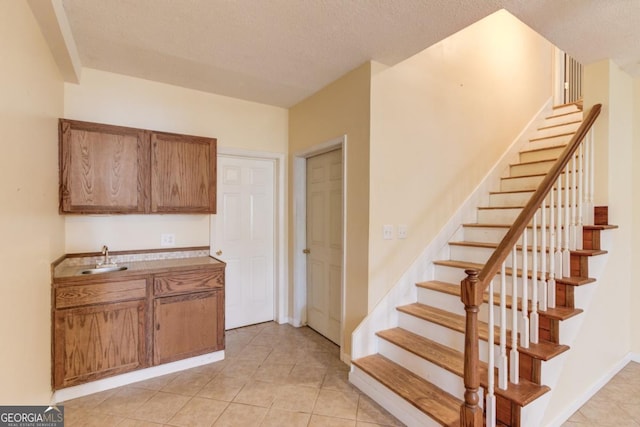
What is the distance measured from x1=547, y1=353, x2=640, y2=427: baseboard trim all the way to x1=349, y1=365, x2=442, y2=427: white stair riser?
808 mm

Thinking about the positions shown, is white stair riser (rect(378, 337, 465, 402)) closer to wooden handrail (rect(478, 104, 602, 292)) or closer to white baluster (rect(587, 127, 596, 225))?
wooden handrail (rect(478, 104, 602, 292))

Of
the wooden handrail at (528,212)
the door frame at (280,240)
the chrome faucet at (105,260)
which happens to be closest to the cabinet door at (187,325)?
the chrome faucet at (105,260)

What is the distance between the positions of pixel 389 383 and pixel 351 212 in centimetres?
138

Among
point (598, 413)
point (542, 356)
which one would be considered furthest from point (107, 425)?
point (598, 413)

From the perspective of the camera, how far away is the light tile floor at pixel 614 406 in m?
2.00

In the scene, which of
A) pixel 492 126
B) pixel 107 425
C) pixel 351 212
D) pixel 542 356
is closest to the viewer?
pixel 542 356

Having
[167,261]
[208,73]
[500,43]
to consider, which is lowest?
[167,261]

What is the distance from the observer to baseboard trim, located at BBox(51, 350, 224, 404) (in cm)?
222

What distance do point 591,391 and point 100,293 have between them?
3782 millimetres

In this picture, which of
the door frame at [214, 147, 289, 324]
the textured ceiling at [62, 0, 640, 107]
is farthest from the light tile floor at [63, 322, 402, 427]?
the textured ceiling at [62, 0, 640, 107]

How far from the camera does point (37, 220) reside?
1827 mm

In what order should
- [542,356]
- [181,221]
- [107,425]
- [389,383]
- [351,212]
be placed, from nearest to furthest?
[542,356] → [107,425] → [389,383] → [351,212] → [181,221]

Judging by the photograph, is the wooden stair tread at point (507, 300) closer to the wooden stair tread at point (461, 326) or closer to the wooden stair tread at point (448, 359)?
the wooden stair tread at point (461, 326)

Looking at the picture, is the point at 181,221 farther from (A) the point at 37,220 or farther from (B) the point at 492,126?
(B) the point at 492,126
